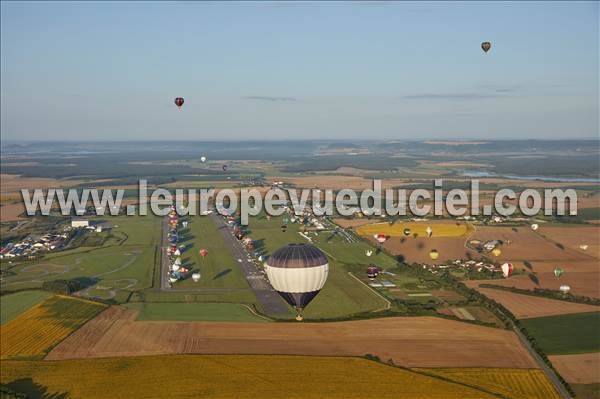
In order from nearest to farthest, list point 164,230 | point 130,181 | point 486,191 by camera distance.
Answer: point 164,230
point 486,191
point 130,181

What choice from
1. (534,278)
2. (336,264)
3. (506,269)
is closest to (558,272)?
(534,278)

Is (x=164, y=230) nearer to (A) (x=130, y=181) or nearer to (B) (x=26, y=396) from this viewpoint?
(B) (x=26, y=396)

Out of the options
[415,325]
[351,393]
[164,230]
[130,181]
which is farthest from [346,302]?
[130,181]

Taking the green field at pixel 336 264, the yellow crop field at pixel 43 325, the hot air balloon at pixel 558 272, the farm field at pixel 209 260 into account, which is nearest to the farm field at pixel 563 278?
the hot air balloon at pixel 558 272

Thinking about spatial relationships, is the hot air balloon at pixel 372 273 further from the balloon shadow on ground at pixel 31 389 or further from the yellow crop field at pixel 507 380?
the balloon shadow on ground at pixel 31 389

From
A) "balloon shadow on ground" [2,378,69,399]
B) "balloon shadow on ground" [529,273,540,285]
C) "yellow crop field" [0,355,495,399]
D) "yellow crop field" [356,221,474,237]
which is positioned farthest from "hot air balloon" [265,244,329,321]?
"yellow crop field" [356,221,474,237]
